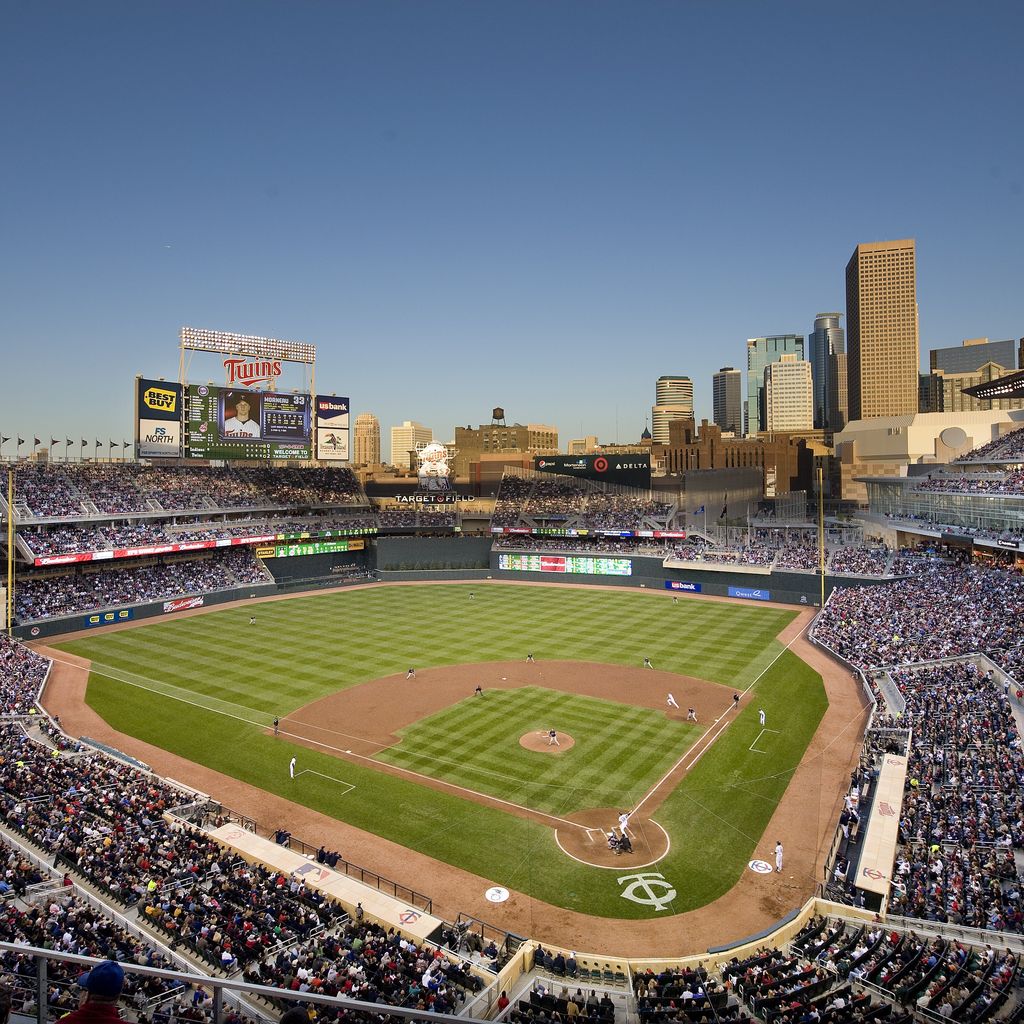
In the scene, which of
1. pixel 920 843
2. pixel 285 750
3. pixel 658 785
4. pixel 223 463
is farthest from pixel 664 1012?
pixel 223 463

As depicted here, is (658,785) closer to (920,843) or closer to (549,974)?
(920,843)

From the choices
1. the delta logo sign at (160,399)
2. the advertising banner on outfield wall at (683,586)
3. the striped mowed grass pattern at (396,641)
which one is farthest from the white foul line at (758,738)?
the delta logo sign at (160,399)

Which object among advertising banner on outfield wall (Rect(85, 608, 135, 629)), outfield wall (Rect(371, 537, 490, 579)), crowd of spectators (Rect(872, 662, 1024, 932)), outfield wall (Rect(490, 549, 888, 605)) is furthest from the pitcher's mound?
outfield wall (Rect(371, 537, 490, 579))

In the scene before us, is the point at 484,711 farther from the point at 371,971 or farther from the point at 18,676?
the point at 18,676

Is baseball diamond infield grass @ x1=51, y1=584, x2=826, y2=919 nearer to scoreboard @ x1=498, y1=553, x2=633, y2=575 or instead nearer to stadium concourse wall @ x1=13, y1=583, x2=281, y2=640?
stadium concourse wall @ x1=13, y1=583, x2=281, y2=640

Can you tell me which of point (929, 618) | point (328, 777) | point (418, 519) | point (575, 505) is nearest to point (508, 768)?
point (328, 777)
